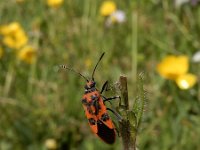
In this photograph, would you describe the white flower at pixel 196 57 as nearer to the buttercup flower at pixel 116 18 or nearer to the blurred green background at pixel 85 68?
the blurred green background at pixel 85 68

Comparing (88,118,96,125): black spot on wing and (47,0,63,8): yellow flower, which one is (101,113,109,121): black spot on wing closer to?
(88,118,96,125): black spot on wing

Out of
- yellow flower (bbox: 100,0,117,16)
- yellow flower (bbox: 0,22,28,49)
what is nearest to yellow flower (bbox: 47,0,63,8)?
yellow flower (bbox: 100,0,117,16)

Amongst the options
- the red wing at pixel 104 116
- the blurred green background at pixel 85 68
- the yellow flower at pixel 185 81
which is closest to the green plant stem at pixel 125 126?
the red wing at pixel 104 116

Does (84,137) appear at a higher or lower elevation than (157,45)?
lower

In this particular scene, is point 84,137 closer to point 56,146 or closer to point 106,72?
point 56,146

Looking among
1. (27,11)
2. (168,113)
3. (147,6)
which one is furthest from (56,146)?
(27,11)

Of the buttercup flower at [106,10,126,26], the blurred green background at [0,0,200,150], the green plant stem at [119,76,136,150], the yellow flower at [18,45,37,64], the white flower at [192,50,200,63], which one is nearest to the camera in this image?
the green plant stem at [119,76,136,150]
